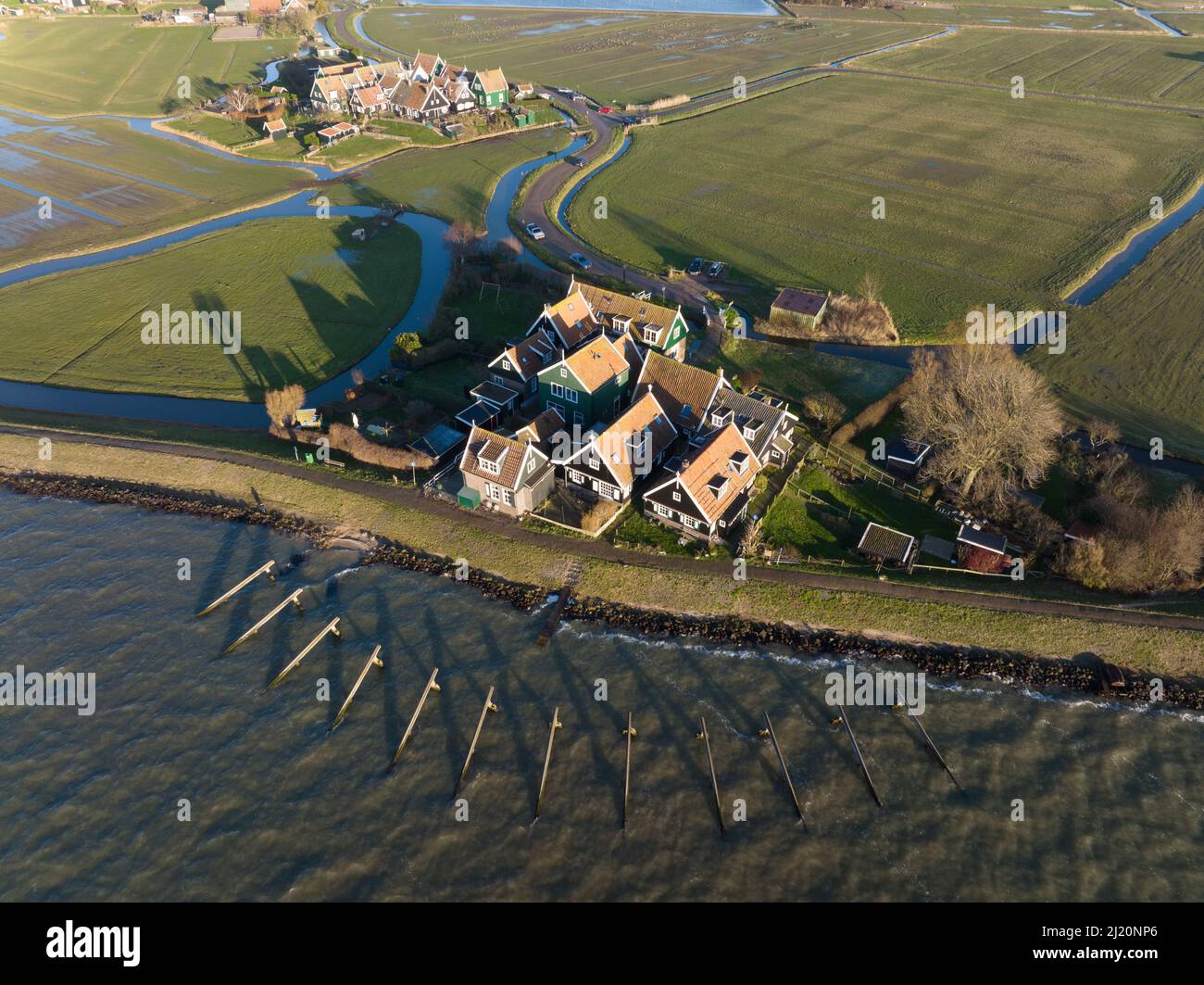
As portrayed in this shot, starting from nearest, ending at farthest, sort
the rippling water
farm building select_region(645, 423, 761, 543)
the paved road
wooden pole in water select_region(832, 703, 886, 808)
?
the rippling water < wooden pole in water select_region(832, 703, 886, 808) < the paved road < farm building select_region(645, 423, 761, 543)

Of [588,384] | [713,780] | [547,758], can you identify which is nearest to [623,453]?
[588,384]

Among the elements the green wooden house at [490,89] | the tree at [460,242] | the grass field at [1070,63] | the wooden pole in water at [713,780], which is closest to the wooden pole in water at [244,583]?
the wooden pole in water at [713,780]

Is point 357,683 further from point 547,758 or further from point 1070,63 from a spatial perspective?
point 1070,63

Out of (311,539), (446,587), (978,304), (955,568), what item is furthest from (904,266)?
(311,539)

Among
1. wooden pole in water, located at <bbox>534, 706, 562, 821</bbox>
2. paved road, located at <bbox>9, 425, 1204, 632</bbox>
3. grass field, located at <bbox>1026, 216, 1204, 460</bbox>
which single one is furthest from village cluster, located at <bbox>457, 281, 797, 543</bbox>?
grass field, located at <bbox>1026, 216, 1204, 460</bbox>

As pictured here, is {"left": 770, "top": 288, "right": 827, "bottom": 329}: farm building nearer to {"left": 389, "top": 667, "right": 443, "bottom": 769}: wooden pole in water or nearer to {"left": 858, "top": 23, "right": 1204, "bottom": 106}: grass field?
{"left": 389, "top": 667, "right": 443, "bottom": 769}: wooden pole in water

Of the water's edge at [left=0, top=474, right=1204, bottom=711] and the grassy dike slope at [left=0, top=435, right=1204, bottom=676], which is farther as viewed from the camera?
the grassy dike slope at [left=0, top=435, right=1204, bottom=676]

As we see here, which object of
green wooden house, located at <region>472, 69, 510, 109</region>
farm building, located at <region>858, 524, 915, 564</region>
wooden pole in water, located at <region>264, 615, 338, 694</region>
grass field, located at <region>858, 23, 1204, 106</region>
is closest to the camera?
wooden pole in water, located at <region>264, 615, 338, 694</region>
